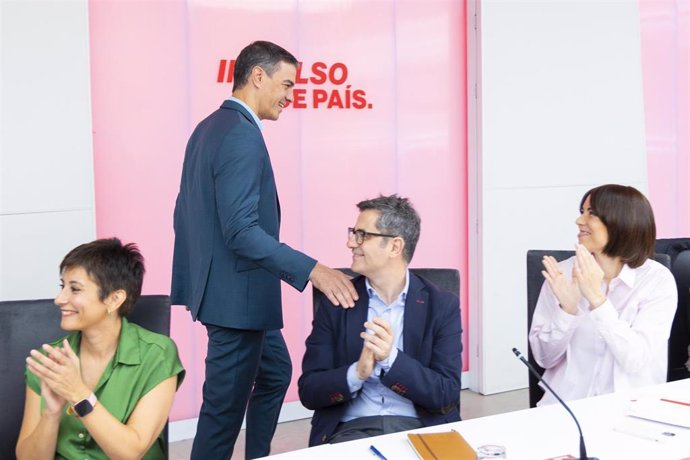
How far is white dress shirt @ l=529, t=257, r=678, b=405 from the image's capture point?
2625 millimetres

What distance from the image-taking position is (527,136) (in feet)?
16.4

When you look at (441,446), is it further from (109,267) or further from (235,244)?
(235,244)

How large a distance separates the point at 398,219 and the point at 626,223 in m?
0.73

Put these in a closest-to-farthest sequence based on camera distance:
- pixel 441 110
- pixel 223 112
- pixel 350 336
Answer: pixel 350 336 < pixel 223 112 < pixel 441 110

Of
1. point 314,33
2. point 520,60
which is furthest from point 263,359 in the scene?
point 520,60

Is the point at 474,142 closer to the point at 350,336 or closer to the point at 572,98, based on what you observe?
the point at 572,98

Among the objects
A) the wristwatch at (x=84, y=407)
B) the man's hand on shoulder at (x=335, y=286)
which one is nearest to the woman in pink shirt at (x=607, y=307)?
the man's hand on shoulder at (x=335, y=286)

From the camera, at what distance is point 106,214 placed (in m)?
3.90

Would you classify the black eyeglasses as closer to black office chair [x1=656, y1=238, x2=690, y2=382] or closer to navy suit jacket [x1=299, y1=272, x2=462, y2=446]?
navy suit jacket [x1=299, y1=272, x2=462, y2=446]

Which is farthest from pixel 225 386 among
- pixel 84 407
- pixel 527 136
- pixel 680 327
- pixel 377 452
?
pixel 527 136

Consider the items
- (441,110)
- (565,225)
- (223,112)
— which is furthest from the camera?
(565,225)

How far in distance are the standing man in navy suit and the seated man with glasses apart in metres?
0.21

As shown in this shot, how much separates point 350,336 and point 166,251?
5.55 ft

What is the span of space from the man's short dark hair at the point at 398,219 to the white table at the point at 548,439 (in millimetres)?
740
